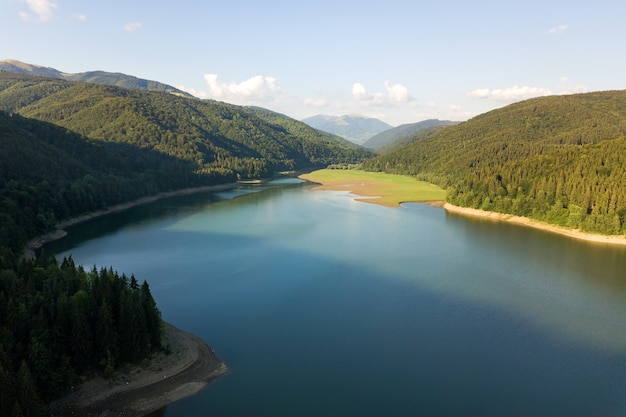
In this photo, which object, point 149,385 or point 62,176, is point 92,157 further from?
point 149,385

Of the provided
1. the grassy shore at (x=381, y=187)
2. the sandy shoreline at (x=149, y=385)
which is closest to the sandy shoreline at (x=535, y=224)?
the grassy shore at (x=381, y=187)

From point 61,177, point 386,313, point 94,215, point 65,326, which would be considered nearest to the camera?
point 65,326

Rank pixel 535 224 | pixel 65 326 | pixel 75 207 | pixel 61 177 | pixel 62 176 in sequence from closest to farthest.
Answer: pixel 65 326 → pixel 75 207 → pixel 535 224 → pixel 61 177 → pixel 62 176

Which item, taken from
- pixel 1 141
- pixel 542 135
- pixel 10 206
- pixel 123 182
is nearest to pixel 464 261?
pixel 10 206

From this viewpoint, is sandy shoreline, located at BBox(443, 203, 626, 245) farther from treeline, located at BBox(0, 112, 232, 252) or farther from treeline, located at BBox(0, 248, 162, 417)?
treeline, located at BBox(0, 112, 232, 252)

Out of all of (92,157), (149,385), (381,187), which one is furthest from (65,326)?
(381,187)

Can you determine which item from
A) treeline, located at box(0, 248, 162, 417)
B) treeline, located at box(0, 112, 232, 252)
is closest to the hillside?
treeline, located at box(0, 112, 232, 252)

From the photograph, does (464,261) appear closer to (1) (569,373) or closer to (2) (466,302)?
(2) (466,302)
